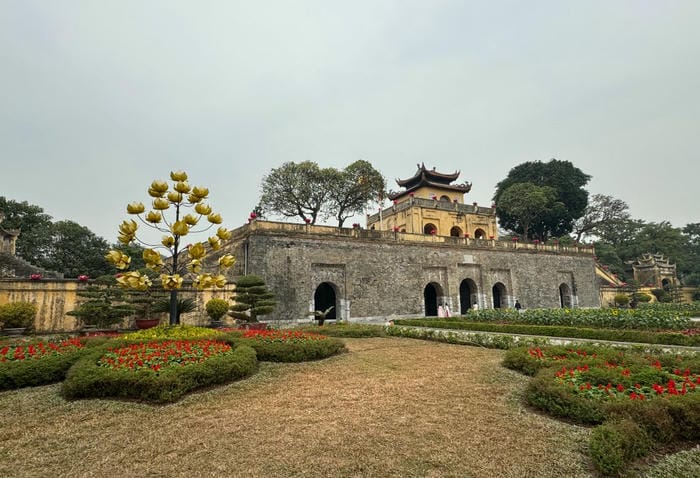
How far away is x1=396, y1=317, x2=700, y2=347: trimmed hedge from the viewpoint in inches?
422

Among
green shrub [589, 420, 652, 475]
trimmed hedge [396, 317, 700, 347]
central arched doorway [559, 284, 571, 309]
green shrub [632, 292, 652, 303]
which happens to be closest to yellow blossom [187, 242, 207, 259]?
green shrub [589, 420, 652, 475]

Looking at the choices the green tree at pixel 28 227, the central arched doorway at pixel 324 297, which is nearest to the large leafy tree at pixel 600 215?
the central arched doorway at pixel 324 297

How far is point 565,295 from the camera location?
29.2 m

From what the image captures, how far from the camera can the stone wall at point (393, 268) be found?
1852cm

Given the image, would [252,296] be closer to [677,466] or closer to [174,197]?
[174,197]

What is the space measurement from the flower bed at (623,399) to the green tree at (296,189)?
23053 mm

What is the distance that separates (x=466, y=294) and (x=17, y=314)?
23.4 metres

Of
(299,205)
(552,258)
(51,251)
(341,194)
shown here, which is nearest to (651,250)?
(552,258)

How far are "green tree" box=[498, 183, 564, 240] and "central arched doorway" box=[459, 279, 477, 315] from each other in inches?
577

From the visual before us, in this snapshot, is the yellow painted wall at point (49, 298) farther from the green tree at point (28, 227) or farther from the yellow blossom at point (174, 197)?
the green tree at point (28, 227)

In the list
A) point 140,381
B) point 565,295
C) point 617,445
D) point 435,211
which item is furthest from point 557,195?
point 140,381

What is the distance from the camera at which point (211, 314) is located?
15.1 metres

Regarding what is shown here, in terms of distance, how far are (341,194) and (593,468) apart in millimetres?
26736

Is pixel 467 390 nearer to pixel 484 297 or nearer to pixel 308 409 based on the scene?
pixel 308 409
